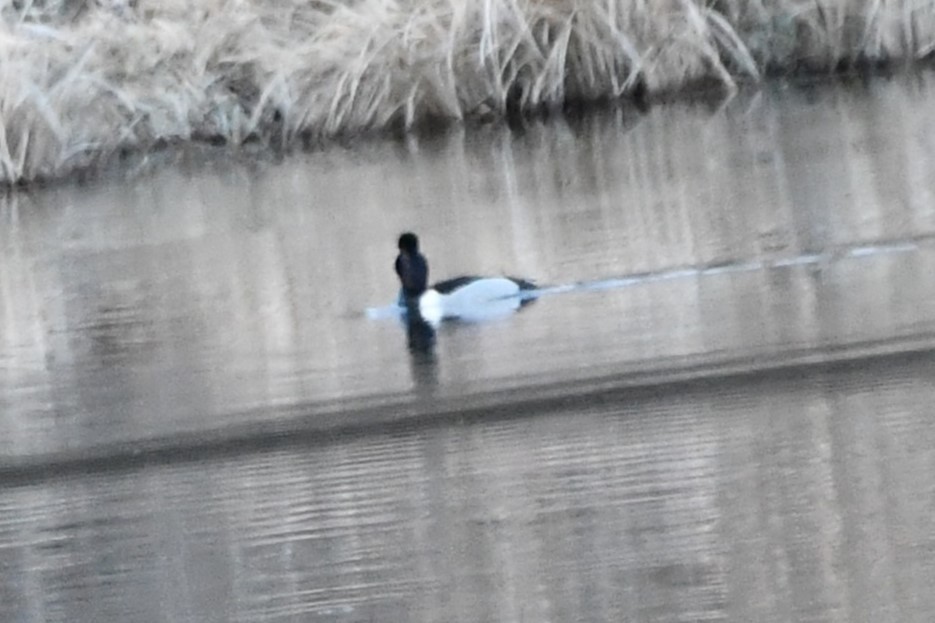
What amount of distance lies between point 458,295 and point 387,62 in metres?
6.96

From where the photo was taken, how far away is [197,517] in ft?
14.8

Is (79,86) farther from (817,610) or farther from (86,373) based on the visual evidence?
(817,610)

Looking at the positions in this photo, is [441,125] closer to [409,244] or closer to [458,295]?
[409,244]

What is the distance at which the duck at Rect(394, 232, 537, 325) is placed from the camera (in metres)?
7.07

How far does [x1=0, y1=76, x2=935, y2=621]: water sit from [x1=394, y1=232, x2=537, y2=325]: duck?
16 cm

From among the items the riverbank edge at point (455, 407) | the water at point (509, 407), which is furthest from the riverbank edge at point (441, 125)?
the riverbank edge at point (455, 407)

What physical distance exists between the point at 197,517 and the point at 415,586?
866mm

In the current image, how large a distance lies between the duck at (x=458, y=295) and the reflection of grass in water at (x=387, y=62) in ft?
21.0

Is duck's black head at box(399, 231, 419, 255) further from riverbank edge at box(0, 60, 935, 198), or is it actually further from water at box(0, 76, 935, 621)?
riverbank edge at box(0, 60, 935, 198)

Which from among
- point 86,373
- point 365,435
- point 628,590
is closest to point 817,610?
Answer: point 628,590

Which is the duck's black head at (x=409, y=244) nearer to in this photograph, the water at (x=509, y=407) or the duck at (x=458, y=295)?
the duck at (x=458, y=295)

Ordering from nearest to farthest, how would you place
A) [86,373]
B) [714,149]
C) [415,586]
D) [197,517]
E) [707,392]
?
[415,586] → [197,517] → [707,392] → [86,373] → [714,149]

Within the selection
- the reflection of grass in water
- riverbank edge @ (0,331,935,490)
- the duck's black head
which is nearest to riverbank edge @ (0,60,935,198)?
the reflection of grass in water

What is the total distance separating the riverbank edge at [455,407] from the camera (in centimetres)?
518
